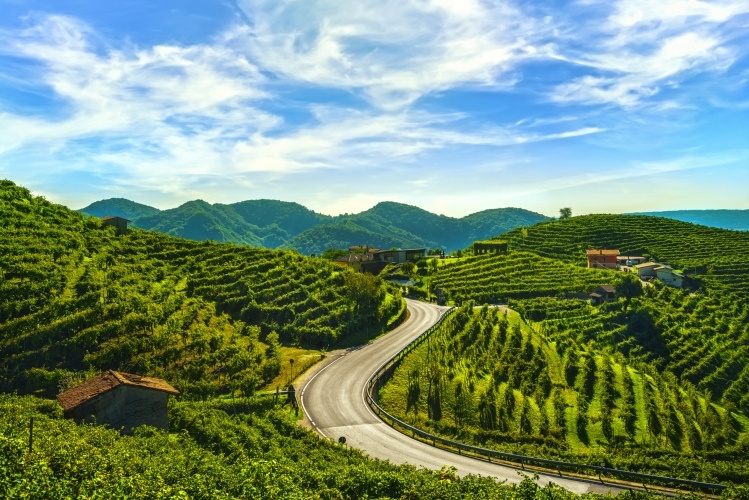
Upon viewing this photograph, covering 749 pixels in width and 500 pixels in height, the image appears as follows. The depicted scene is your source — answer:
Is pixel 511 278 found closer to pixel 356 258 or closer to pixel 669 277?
pixel 356 258

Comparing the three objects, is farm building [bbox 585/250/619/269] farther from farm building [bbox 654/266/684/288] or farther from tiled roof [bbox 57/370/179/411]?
tiled roof [bbox 57/370/179/411]

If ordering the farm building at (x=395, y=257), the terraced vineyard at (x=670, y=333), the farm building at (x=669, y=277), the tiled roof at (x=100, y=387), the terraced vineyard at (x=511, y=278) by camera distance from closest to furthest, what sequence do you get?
the tiled roof at (x=100, y=387), the terraced vineyard at (x=670, y=333), the terraced vineyard at (x=511, y=278), the farm building at (x=669, y=277), the farm building at (x=395, y=257)

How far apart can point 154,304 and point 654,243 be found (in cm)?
15760

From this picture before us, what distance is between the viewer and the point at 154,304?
183 ft

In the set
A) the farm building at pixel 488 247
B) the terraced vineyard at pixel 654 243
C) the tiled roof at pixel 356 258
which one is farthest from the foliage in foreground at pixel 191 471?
the terraced vineyard at pixel 654 243

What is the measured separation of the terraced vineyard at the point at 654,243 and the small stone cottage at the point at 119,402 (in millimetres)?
125876

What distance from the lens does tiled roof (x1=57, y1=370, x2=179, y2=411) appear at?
30.4 metres

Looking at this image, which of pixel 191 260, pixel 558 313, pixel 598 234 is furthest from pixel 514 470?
pixel 598 234

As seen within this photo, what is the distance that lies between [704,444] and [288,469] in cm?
4318

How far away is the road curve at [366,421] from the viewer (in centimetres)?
3127

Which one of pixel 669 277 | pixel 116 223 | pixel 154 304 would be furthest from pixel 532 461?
pixel 669 277

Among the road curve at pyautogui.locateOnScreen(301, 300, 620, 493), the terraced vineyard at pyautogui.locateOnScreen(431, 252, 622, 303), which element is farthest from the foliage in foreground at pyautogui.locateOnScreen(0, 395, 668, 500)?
the terraced vineyard at pyautogui.locateOnScreen(431, 252, 622, 303)

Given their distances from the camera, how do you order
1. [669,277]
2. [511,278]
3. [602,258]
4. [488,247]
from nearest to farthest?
[511,278] < [669,277] < [602,258] < [488,247]

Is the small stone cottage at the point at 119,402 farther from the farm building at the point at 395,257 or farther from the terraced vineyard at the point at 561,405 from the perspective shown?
the farm building at the point at 395,257
